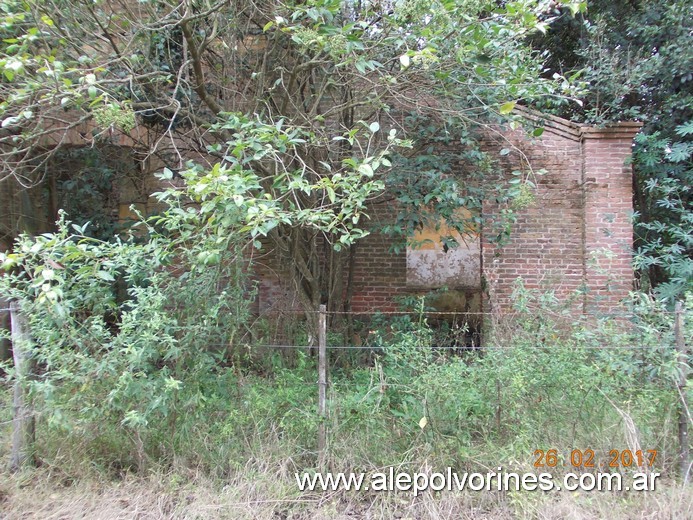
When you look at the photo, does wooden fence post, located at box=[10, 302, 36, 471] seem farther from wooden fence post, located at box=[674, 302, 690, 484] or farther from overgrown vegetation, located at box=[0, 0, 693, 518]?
wooden fence post, located at box=[674, 302, 690, 484]

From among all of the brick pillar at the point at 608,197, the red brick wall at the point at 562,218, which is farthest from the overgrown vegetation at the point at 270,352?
the brick pillar at the point at 608,197

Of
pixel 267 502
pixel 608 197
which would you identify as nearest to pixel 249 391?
pixel 267 502

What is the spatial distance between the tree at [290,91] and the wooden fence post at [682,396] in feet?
7.50

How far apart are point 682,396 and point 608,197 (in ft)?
11.0

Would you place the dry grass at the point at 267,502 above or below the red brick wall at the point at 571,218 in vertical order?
below

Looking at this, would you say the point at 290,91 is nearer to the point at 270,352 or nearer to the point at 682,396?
the point at 270,352

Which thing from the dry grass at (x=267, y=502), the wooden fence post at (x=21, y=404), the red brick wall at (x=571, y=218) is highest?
the red brick wall at (x=571, y=218)

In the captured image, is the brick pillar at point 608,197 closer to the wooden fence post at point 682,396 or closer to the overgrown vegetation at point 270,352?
the overgrown vegetation at point 270,352

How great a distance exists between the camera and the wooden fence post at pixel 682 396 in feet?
10.7

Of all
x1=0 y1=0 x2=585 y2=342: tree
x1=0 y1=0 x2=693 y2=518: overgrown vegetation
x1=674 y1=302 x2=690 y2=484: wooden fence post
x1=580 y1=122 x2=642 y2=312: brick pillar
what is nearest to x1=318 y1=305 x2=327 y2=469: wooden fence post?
x1=0 y1=0 x2=693 y2=518: overgrown vegetation

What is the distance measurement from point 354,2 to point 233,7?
1.29m

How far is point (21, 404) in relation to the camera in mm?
3383

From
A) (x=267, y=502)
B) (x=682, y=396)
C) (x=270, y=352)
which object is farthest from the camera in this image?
(x=270, y=352)

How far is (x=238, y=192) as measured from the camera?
2877 mm
